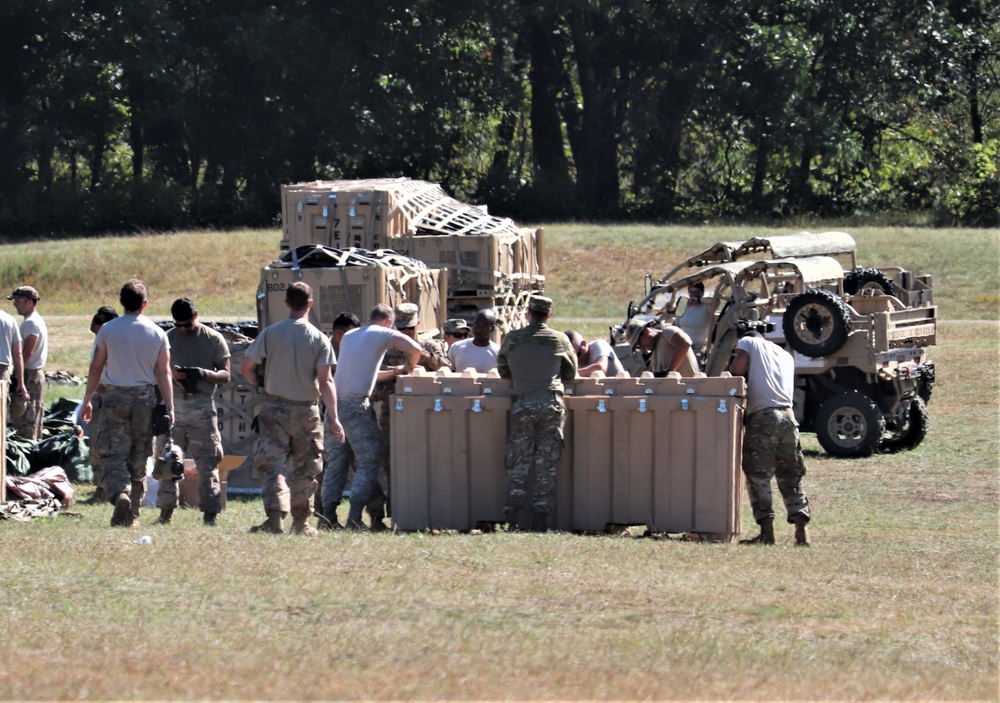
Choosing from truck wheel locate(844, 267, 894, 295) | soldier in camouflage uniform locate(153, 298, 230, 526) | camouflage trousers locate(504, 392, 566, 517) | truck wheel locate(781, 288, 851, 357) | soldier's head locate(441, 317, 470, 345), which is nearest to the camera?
camouflage trousers locate(504, 392, 566, 517)

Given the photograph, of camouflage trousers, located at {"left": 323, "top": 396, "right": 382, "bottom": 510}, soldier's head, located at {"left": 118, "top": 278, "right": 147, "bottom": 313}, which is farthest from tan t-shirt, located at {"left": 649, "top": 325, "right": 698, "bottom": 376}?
soldier's head, located at {"left": 118, "top": 278, "right": 147, "bottom": 313}

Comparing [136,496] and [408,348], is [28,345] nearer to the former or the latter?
[136,496]

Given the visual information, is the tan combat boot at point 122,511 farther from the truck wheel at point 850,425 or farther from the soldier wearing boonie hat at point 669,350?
the truck wheel at point 850,425

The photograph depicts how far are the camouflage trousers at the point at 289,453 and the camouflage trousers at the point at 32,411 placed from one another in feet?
15.4

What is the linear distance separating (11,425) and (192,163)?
3776 centimetres

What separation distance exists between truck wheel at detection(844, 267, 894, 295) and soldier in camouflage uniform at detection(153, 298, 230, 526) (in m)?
9.76

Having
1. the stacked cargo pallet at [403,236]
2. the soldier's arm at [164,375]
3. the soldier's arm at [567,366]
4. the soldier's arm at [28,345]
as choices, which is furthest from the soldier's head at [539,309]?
the stacked cargo pallet at [403,236]

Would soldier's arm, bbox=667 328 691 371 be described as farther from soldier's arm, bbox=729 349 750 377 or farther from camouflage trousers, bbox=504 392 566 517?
camouflage trousers, bbox=504 392 566 517

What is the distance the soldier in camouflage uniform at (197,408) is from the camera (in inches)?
404

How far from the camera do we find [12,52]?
1919 inches

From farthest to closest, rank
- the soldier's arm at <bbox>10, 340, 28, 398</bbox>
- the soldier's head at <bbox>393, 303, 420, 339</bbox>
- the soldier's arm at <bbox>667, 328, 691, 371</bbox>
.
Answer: the soldier's arm at <bbox>10, 340, 28, 398</bbox>, the soldier's arm at <bbox>667, 328, 691, 371</bbox>, the soldier's head at <bbox>393, 303, 420, 339</bbox>

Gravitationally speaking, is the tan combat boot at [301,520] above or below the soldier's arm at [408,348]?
below

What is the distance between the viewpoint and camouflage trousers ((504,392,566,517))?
10.0m

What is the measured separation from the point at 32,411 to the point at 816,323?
8.11 meters
